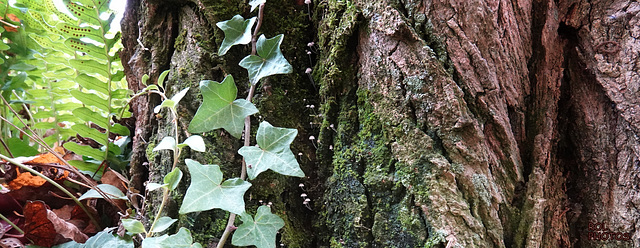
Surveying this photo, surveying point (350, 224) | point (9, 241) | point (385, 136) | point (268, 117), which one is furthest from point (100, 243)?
point (385, 136)

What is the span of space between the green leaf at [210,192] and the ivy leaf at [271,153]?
0.17ft

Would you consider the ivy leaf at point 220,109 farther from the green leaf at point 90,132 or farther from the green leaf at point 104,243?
the green leaf at point 90,132

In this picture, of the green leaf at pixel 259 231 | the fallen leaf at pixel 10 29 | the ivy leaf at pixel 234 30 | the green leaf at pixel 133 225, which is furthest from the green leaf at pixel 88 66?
the green leaf at pixel 259 231

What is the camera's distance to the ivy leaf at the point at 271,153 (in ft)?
2.39

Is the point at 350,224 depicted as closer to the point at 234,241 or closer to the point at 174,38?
the point at 234,241

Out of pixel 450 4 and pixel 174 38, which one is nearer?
pixel 450 4

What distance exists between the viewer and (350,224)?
33.9 inches

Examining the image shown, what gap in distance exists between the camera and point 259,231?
0.77 metres

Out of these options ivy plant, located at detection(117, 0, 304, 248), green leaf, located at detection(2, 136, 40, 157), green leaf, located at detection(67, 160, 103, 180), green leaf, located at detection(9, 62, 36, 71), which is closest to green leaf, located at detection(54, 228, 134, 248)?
ivy plant, located at detection(117, 0, 304, 248)

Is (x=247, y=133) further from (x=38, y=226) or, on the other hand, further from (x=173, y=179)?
(x=38, y=226)

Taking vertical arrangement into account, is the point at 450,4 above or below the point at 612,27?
below

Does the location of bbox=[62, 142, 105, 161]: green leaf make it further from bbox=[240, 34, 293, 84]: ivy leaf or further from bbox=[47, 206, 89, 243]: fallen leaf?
bbox=[240, 34, 293, 84]: ivy leaf

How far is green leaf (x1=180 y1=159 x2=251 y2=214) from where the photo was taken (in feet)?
2.21

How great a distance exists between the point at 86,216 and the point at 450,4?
1229 millimetres
